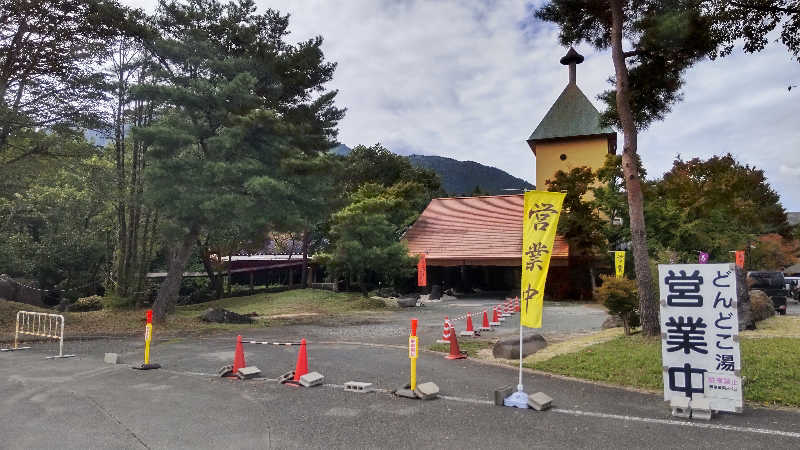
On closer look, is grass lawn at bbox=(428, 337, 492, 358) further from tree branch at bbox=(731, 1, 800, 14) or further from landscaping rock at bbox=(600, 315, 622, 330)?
tree branch at bbox=(731, 1, 800, 14)

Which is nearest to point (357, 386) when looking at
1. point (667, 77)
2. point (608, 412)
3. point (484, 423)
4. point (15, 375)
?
point (484, 423)

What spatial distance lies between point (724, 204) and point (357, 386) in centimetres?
2453

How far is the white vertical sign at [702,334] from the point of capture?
562 centimetres

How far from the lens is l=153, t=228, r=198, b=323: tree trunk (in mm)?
16219

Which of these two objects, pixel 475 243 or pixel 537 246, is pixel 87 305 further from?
pixel 537 246

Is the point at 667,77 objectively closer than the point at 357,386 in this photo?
No

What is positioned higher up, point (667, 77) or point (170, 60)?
point (170, 60)

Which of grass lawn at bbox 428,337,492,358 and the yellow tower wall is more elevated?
the yellow tower wall

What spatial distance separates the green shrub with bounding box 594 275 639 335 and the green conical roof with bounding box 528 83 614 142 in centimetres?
2390

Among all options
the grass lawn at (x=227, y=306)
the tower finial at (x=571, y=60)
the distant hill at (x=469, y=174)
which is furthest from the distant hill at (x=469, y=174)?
the grass lawn at (x=227, y=306)

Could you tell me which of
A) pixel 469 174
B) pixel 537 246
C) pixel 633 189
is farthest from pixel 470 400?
pixel 469 174

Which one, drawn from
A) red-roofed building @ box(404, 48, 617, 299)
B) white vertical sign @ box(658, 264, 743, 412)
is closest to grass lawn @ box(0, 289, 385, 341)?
red-roofed building @ box(404, 48, 617, 299)

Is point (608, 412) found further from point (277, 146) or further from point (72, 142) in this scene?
point (72, 142)

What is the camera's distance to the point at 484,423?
5.55 meters
